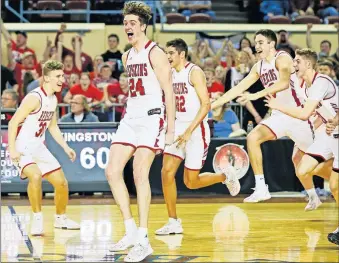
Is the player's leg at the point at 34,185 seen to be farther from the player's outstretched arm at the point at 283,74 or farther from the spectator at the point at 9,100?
the spectator at the point at 9,100

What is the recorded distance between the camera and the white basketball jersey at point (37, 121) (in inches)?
388

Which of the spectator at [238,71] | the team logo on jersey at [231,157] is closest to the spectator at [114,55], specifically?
the spectator at [238,71]

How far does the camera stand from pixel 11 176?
1361cm

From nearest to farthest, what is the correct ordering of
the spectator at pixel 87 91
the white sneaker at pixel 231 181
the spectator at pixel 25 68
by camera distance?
the white sneaker at pixel 231 181
the spectator at pixel 87 91
the spectator at pixel 25 68

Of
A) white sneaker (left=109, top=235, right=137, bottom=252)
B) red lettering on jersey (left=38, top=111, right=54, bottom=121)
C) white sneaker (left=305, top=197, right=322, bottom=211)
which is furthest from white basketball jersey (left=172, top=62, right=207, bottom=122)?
white sneaker (left=305, top=197, right=322, bottom=211)

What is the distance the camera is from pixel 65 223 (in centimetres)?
1018

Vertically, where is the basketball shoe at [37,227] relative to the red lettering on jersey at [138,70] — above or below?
below

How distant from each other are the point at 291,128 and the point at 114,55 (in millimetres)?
6843

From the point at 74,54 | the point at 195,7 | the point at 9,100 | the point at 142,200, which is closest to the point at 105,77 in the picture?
the point at 74,54

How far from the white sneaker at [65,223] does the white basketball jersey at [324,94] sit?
3.02m

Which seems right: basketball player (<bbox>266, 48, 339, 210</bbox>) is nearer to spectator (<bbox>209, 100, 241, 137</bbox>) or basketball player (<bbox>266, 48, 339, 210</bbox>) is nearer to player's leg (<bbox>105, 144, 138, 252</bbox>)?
player's leg (<bbox>105, 144, 138, 252</bbox>)

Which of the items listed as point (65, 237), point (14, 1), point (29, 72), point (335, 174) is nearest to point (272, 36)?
point (335, 174)

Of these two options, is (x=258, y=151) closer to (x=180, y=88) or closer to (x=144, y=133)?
(x=180, y=88)

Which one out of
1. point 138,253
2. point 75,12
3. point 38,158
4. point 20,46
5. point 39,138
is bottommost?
point 138,253
